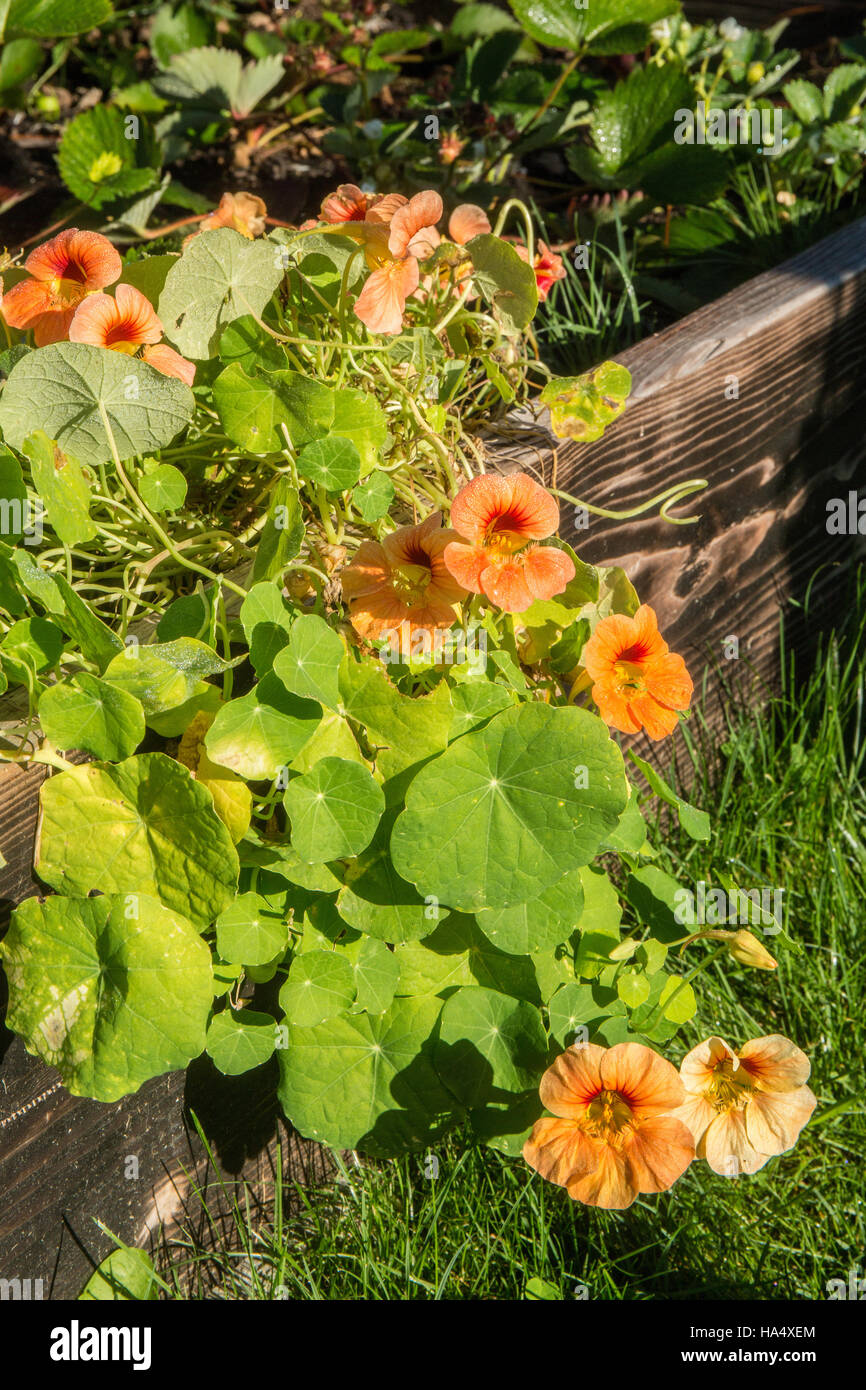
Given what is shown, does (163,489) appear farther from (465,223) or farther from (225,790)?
(465,223)

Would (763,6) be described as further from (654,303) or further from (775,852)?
(775,852)

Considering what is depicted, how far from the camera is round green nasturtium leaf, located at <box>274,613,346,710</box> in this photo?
840 millimetres

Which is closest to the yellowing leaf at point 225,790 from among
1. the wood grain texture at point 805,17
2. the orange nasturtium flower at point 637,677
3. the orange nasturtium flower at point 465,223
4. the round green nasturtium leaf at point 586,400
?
the orange nasturtium flower at point 637,677

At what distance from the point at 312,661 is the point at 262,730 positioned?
7cm

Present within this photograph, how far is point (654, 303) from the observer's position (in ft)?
5.79

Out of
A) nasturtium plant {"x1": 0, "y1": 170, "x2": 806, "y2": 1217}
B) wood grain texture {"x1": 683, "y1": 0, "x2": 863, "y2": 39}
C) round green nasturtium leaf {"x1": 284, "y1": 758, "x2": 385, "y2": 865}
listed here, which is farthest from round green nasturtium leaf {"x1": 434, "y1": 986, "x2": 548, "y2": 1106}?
wood grain texture {"x1": 683, "y1": 0, "x2": 863, "y2": 39}

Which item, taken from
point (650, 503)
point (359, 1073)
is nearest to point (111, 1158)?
point (359, 1073)

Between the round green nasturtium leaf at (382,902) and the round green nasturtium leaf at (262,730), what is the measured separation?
0.14 m

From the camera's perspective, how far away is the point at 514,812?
941mm

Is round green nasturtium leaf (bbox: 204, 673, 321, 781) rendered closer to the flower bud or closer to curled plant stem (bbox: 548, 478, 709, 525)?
curled plant stem (bbox: 548, 478, 709, 525)

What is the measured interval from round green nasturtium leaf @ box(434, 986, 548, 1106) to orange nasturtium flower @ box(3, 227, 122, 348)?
74cm

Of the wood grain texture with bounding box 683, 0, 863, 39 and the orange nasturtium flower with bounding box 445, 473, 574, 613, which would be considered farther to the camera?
the wood grain texture with bounding box 683, 0, 863, 39
